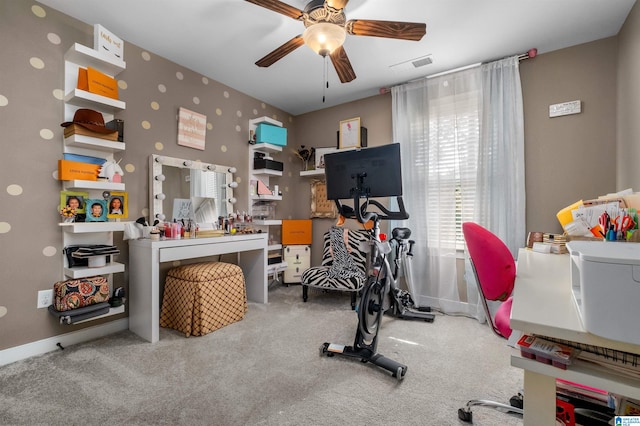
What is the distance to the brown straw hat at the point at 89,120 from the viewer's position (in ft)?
6.58

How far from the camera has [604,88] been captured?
232 centimetres

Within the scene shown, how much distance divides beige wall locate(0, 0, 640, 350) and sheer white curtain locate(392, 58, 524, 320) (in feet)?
0.60

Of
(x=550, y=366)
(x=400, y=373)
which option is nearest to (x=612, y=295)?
(x=550, y=366)

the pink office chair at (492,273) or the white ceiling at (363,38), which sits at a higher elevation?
the white ceiling at (363,38)

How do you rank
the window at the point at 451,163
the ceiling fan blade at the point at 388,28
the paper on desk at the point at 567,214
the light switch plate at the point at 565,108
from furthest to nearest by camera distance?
1. the window at the point at 451,163
2. the light switch plate at the point at 565,108
3. the paper on desk at the point at 567,214
4. the ceiling fan blade at the point at 388,28

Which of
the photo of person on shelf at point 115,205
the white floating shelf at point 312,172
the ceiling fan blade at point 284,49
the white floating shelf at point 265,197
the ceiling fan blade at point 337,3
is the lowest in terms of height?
the photo of person on shelf at point 115,205

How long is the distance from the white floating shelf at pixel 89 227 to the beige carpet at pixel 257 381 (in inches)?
33.6

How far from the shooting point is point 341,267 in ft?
10.6

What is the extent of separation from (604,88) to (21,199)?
4.45 m

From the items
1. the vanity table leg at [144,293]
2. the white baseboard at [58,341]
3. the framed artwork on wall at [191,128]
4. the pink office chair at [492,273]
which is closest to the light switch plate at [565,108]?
the pink office chair at [492,273]

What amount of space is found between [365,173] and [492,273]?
0.92 m

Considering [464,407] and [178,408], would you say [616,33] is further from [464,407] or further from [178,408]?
[178,408]

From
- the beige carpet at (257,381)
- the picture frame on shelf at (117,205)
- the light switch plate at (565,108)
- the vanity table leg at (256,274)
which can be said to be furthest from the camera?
the vanity table leg at (256,274)

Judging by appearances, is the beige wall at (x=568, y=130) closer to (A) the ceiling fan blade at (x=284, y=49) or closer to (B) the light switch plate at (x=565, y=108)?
(B) the light switch plate at (x=565, y=108)
